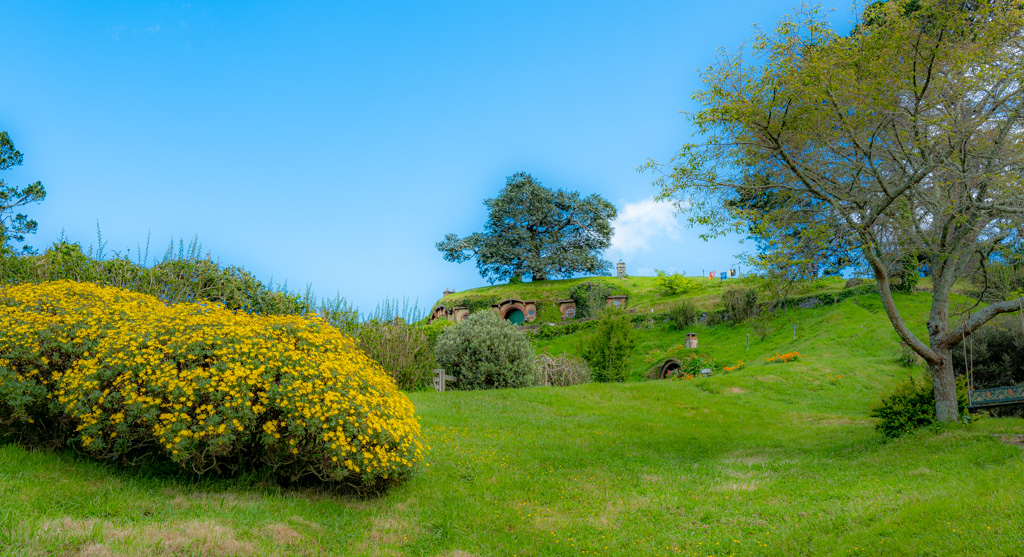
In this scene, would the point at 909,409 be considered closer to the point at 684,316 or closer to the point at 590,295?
the point at 684,316

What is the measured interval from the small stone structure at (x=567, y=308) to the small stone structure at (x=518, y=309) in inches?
87.0

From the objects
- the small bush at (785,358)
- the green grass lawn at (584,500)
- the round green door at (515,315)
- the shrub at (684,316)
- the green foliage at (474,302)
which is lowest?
the green grass lawn at (584,500)

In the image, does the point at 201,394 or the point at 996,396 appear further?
the point at 996,396

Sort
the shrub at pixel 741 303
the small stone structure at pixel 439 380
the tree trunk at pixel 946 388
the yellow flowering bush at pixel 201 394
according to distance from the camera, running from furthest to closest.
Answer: the shrub at pixel 741 303, the small stone structure at pixel 439 380, the tree trunk at pixel 946 388, the yellow flowering bush at pixel 201 394

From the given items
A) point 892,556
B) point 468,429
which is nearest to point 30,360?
point 468,429

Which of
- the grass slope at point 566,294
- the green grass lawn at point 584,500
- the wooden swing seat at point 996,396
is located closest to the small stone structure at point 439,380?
the green grass lawn at point 584,500

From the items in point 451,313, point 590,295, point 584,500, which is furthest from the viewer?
point 451,313

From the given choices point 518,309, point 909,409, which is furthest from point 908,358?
point 518,309

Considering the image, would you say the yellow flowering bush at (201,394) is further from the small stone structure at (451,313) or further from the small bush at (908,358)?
the small stone structure at (451,313)

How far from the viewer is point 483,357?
18844mm

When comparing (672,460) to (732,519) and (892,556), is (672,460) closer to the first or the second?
(732,519)

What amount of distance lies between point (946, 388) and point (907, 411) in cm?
83

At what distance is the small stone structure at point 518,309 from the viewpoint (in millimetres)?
47744

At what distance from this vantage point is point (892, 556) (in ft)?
18.2
